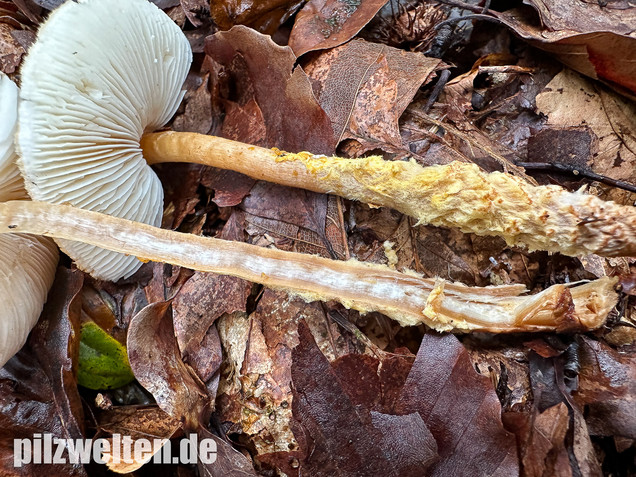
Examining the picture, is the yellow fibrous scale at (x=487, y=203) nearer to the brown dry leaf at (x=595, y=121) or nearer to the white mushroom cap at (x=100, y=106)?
the brown dry leaf at (x=595, y=121)

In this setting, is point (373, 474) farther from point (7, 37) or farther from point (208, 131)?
point (7, 37)

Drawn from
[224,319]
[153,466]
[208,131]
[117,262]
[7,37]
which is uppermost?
[7,37]

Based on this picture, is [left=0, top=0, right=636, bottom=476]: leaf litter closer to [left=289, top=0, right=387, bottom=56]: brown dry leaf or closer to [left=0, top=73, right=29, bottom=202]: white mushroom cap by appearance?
[left=289, top=0, right=387, bottom=56]: brown dry leaf

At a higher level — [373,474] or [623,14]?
[623,14]

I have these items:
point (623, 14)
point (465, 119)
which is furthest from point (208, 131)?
point (623, 14)

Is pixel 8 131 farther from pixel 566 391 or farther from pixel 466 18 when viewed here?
pixel 566 391

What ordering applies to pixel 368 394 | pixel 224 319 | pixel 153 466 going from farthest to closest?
→ pixel 224 319 < pixel 153 466 < pixel 368 394

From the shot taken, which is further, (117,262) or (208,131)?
(208,131)

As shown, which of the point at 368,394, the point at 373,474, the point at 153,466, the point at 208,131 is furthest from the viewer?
the point at 208,131

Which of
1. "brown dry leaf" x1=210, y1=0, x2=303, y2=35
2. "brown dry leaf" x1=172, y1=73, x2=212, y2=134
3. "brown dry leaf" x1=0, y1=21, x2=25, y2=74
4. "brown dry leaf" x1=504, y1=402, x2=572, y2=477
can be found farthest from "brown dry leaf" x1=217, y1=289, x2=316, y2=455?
"brown dry leaf" x1=0, y1=21, x2=25, y2=74
